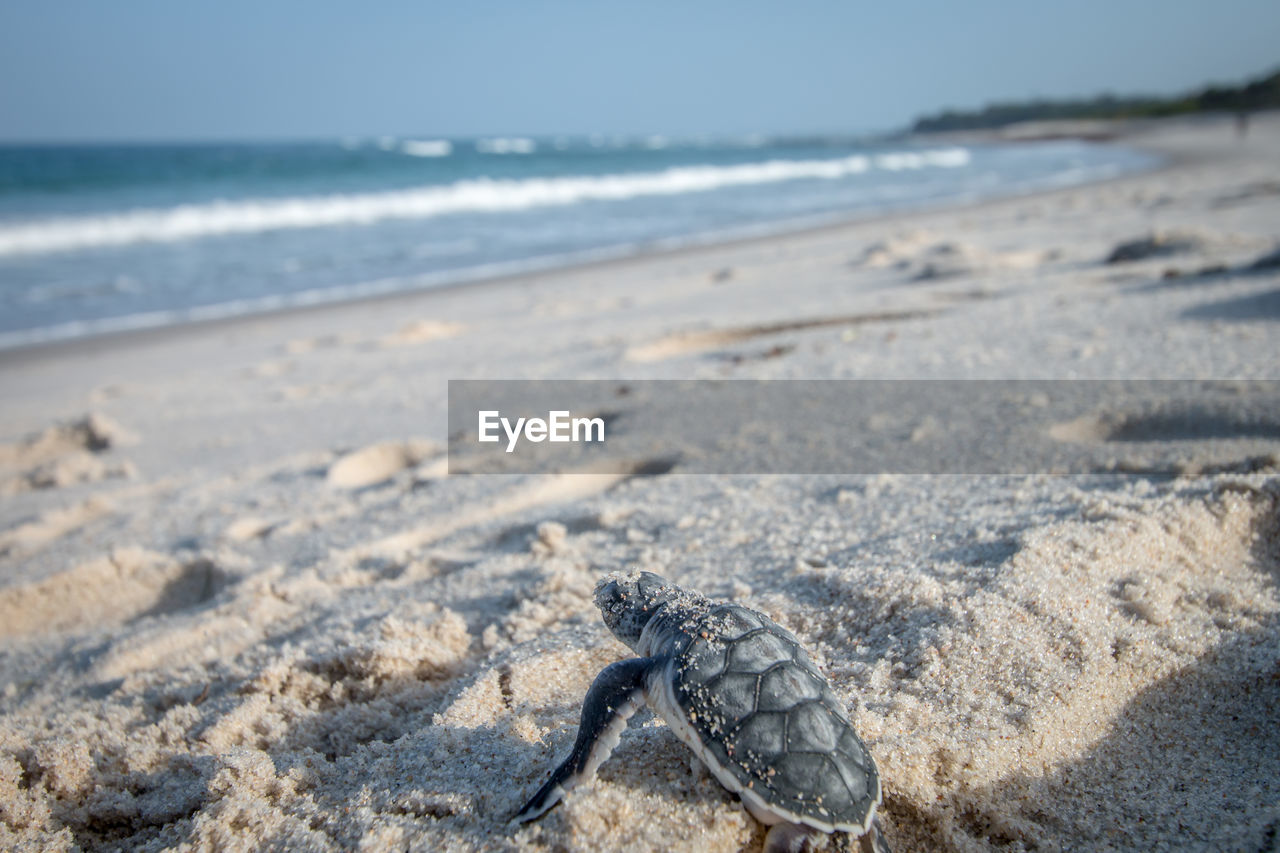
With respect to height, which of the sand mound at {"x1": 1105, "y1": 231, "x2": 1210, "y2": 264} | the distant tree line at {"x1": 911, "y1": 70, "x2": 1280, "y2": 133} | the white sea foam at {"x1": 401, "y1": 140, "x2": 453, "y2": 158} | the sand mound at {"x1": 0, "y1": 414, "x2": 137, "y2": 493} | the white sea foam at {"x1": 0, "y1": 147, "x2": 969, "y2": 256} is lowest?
the sand mound at {"x1": 0, "y1": 414, "x2": 137, "y2": 493}

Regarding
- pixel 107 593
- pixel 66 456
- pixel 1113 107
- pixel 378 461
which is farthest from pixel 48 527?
pixel 1113 107

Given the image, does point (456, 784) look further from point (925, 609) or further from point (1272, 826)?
point (1272, 826)

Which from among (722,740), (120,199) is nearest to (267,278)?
(722,740)

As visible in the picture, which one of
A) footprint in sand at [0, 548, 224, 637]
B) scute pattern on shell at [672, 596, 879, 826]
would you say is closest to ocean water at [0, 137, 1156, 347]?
footprint in sand at [0, 548, 224, 637]

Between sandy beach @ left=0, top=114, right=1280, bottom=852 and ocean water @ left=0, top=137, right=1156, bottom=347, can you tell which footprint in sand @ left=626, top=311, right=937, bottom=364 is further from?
ocean water @ left=0, top=137, right=1156, bottom=347

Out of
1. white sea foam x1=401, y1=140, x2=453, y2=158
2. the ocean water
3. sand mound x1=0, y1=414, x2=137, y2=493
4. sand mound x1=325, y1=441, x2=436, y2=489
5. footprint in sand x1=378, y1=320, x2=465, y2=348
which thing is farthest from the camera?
white sea foam x1=401, y1=140, x2=453, y2=158

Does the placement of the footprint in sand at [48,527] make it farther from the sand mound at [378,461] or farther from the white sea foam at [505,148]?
the white sea foam at [505,148]

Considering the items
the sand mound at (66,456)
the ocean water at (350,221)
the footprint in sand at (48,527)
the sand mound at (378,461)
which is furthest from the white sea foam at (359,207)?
the sand mound at (378,461)
